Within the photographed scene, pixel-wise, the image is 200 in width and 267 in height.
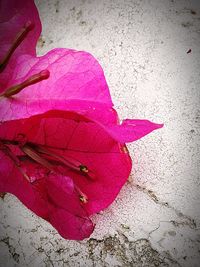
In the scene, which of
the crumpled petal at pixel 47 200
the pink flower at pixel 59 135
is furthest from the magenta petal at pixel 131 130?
the crumpled petal at pixel 47 200

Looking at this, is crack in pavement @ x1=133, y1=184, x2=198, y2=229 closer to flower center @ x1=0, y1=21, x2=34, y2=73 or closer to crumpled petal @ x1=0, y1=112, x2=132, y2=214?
crumpled petal @ x1=0, y1=112, x2=132, y2=214

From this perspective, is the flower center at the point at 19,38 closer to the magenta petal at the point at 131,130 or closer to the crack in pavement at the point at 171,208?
the magenta petal at the point at 131,130

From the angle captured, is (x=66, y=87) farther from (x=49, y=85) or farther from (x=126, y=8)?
(x=126, y=8)

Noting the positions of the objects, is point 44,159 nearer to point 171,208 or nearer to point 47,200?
point 47,200

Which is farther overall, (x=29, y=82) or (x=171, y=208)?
(x=171, y=208)

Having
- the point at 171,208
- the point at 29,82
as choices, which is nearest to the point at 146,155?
the point at 171,208

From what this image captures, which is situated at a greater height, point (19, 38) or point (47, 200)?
point (19, 38)
